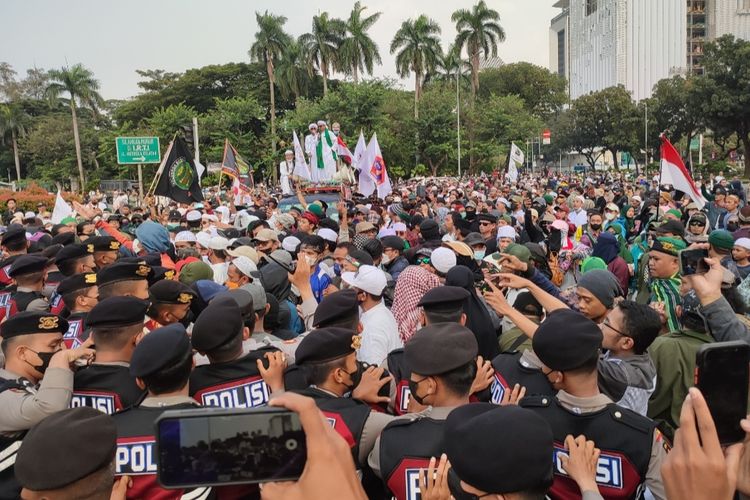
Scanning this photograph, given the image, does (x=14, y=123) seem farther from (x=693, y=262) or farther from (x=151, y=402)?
(x=693, y=262)

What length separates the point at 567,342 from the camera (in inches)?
113

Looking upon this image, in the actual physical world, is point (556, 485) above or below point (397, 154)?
below

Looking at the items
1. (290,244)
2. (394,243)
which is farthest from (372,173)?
(394,243)

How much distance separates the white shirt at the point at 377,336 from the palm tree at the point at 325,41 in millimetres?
50809

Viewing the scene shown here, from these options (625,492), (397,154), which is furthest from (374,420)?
(397,154)

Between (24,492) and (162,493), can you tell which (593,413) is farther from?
(24,492)

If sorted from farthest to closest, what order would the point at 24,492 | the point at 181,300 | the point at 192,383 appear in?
1. the point at 181,300
2. the point at 192,383
3. the point at 24,492

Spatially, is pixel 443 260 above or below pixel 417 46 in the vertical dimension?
below

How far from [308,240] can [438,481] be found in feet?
18.4

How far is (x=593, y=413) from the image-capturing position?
2.76m

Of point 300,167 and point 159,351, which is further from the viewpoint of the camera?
point 300,167

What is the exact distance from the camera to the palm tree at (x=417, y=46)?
177 feet

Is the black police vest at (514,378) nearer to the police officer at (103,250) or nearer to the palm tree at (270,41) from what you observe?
the police officer at (103,250)

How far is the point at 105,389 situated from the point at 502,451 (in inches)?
85.4
